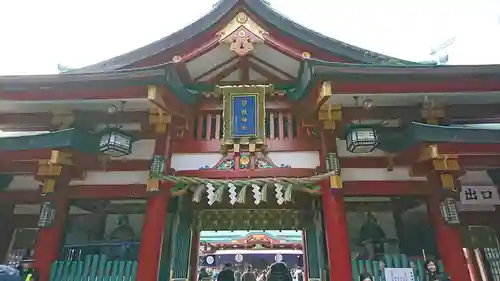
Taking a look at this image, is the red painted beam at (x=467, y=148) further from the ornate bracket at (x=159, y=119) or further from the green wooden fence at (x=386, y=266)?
the ornate bracket at (x=159, y=119)

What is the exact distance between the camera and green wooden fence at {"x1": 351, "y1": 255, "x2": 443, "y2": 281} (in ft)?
20.0

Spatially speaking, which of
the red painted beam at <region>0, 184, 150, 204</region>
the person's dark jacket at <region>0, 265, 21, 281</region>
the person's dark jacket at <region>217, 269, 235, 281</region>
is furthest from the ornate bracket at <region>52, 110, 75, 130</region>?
the person's dark jacket at <region>217, 269, 235, 281</region>

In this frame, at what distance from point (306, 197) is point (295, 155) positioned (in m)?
0.87

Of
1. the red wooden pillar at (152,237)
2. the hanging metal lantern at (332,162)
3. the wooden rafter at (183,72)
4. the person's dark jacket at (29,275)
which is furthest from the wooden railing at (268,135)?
the person's dark jacket at (29,275)

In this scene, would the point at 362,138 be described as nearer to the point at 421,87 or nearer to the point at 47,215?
the point at 421,87

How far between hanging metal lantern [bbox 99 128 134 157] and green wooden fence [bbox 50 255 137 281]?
1.90 m

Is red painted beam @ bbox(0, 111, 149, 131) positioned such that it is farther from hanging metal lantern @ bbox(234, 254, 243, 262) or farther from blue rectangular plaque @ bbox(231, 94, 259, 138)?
hanging metal lantern @ bbox(234, 254, 243, 262)

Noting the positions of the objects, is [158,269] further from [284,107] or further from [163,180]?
[284,107]

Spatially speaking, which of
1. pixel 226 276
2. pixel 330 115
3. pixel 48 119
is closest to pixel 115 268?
pixel 226 276

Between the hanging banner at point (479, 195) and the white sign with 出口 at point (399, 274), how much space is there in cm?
233

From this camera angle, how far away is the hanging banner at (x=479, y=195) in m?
7.44

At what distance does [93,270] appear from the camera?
641 centimetres

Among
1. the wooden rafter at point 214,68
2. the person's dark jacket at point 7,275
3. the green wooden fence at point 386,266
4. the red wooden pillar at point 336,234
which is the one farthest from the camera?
the wooden rafter at point 214,68

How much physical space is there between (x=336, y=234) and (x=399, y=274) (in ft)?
3.87
